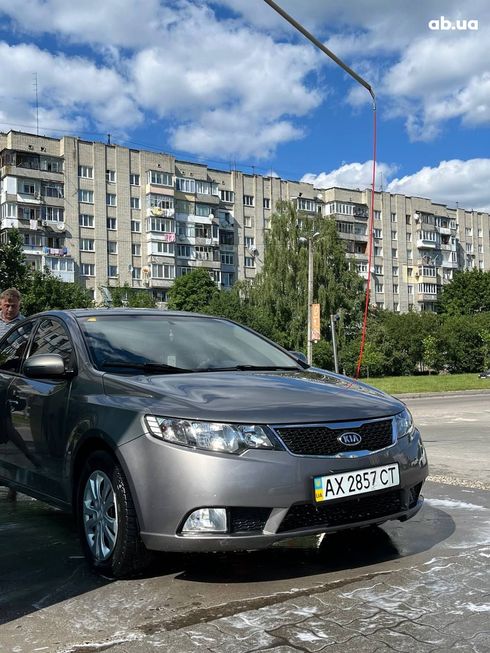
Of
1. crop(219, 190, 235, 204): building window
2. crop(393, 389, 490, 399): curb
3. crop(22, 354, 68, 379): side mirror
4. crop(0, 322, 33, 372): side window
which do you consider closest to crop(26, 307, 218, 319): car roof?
crop(0, 322, 33, 372): side window

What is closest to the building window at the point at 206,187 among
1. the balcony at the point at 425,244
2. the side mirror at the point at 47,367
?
the balcony at the point at 425,244

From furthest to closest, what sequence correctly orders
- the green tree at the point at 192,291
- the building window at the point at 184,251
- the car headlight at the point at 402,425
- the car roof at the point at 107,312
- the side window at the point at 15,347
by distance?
the building window at the point at 184,251 → the green tree at the point at 192,291 → the side window at the point at 15,347 → the car roof at the point at 107,312 → the car headlight at the point at 402,425

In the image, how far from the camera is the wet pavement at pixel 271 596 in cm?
307

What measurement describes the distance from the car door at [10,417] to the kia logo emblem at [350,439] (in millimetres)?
2163

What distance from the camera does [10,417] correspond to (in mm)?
5125

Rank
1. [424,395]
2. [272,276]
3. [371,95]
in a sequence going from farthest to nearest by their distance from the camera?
1. [272,276]
2. [424,395]
3. [371,95]

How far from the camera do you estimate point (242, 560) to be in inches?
167

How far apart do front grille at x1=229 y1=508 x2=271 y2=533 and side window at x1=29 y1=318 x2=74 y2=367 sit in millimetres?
1608

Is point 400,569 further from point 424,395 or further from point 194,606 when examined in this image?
point 424,395

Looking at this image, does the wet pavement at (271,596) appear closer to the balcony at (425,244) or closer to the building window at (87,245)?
the building window at (87,245)

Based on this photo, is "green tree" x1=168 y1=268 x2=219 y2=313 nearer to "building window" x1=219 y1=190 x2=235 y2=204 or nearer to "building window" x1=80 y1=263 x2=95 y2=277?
"building window" x1=80 y1=263 x2=95 y2=277

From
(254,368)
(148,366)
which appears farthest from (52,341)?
(254,368)

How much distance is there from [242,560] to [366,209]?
298 ft

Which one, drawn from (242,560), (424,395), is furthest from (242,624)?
(424,395)
